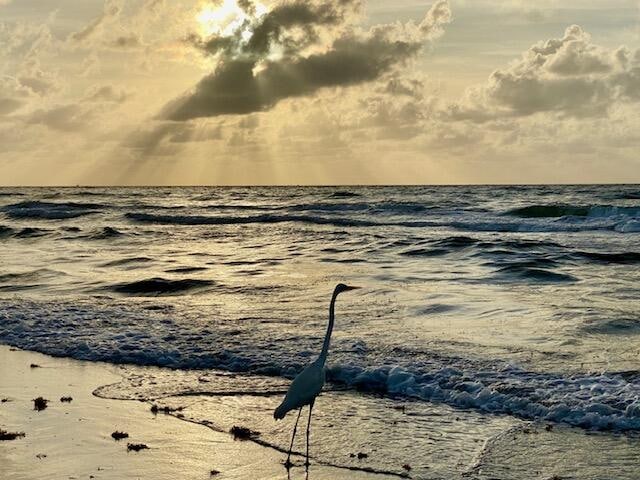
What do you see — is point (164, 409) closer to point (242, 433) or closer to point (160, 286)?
point (242, 433)

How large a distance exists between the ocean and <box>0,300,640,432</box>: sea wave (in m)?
0.04

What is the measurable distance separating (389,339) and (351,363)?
68.6 inches

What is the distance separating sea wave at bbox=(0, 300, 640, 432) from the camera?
410 inches

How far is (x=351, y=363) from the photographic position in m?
12.7

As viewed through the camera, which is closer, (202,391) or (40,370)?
(202,391)

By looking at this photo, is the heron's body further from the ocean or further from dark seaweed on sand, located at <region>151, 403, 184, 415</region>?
dark seaweed on sand, located at <region>151, 403, 184, 415</region>

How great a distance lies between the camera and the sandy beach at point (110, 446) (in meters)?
8.10

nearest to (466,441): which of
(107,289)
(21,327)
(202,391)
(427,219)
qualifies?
(202,391)

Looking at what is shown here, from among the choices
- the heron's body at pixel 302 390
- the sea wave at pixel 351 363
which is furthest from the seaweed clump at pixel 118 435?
the sea wave at pixel 351 363

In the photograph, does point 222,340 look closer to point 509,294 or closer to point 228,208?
point 509,294

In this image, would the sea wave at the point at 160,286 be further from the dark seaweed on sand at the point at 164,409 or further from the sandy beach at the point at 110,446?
the dark seaweed on sand at the point at 164,409

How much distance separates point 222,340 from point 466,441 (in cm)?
673

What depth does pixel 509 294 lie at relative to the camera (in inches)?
771

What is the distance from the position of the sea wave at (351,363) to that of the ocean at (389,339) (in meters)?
0.04
